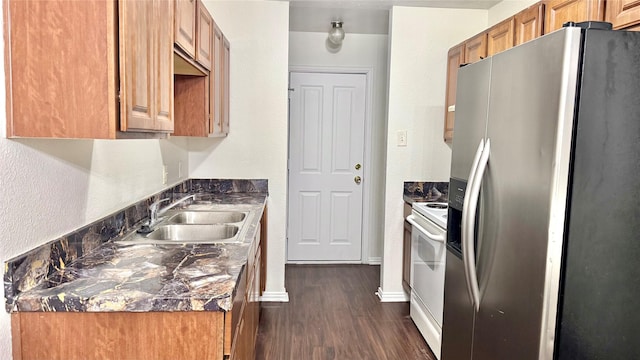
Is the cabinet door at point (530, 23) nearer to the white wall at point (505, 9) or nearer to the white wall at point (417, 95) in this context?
the white wall at point (505, 9)

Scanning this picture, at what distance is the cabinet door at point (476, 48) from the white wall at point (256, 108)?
132cm

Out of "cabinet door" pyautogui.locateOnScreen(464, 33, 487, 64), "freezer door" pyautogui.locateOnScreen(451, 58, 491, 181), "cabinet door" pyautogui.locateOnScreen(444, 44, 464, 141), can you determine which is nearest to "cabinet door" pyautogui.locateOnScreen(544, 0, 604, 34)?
"freezer door" pyautogui.locateOnScreen(451, 58, 491, 181)

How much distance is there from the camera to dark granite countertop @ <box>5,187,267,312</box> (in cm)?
135

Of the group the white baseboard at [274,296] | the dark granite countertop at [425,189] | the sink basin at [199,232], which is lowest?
the white baseboard at [274,296]

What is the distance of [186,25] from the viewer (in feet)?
7.23

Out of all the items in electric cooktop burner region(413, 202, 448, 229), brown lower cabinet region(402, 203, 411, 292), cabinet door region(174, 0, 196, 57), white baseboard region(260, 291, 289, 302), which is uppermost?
cabinet door region(174, 0, 196, 57)

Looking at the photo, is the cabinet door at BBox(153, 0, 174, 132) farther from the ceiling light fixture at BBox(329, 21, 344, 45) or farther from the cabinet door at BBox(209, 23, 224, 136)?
the ceiling light fixture at BBox(329, 21, 344, 45)

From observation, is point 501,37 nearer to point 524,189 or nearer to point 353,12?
point 353,12

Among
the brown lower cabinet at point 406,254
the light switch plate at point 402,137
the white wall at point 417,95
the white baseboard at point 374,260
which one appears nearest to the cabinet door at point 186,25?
the white wall at point 417,95

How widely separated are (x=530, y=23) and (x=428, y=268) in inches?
60.8

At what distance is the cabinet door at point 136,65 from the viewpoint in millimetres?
1297

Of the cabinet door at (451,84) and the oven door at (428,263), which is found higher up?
the cabinet door at (451,84)

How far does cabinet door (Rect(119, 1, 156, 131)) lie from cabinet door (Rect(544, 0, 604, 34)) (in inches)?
69.9

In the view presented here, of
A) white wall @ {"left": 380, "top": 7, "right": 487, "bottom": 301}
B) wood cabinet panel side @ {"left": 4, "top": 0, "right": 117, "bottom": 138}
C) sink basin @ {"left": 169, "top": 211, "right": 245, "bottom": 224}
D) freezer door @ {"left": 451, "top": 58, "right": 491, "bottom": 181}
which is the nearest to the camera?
wood cabinet panel side @ {"left": 4, "top": 0, "right": 117, "bottom": 138}
